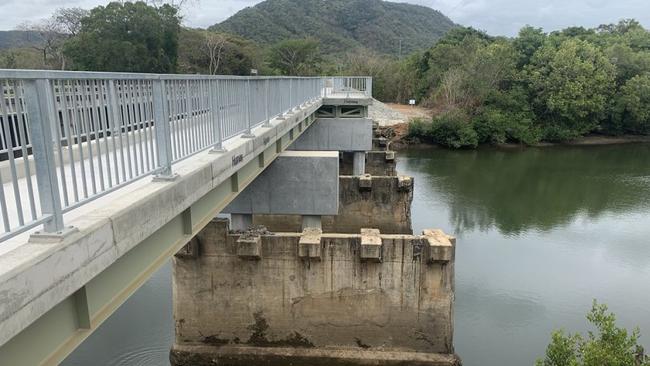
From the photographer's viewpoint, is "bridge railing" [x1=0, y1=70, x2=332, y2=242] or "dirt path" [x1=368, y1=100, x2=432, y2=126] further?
"dirt path" [x1=368, y1=100, x2=432, y2=126]

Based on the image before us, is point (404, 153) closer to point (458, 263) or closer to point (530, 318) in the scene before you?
point (458, 263)

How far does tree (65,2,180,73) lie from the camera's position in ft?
123

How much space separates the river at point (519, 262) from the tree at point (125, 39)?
23360mm

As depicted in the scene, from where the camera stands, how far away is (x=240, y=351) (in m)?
11.0

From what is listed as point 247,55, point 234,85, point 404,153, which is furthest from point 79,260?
point 247,55

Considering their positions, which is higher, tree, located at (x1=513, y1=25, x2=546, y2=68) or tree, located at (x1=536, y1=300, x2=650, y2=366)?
tree, located at (x1=513, y1=25, x2=546, y2=68)

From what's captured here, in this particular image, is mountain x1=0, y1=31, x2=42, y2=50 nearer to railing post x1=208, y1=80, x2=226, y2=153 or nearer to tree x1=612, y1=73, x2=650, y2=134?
railing post x1=208, y1=80, x2=226, y2=153

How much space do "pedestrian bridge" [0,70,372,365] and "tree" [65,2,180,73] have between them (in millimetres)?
35686

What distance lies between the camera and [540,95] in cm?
4275

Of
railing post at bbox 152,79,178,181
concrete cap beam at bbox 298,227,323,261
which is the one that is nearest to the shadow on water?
concrete cap beam at bbox 298,227,323,261

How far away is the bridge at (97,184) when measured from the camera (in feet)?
8.80

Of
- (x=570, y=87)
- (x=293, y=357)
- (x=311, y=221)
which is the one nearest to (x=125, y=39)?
(x=311, y=221)

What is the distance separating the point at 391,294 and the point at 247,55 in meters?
48.5

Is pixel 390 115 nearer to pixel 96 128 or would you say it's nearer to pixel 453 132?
pixel 453 132
